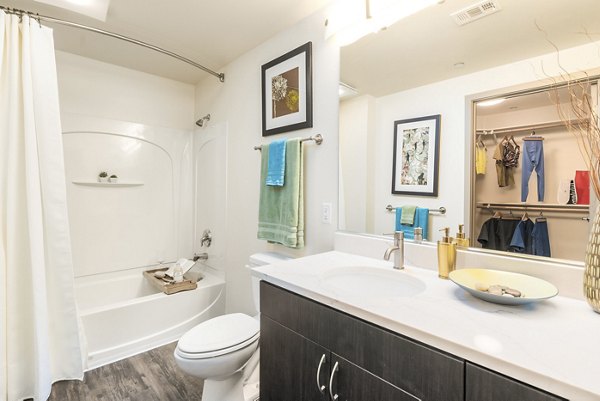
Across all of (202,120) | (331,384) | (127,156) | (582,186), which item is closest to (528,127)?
(582,186)

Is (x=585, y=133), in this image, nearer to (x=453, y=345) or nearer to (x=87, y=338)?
(x=453, y=345)

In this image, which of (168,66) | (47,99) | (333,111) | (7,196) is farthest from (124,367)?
(168,66)

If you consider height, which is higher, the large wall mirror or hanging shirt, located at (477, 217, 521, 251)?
the large wall mirror

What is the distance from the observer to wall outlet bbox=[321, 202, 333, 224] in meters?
1.65

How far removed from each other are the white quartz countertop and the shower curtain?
4.75 feet

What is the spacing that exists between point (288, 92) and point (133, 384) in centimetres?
206

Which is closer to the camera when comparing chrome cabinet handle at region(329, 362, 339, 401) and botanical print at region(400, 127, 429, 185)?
chrome cabinet handle at region(329, 362, 339, 401)

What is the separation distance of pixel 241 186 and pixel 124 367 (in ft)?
4.83

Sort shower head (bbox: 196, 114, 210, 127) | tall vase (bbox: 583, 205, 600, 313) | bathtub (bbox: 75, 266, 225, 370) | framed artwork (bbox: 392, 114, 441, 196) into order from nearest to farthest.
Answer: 1. tall vase (bbox: 583, 205, 600, 313)
2. framed artwork (bbox: 392, 114, 441, 196)
3. bathtub (bbox: 75, 266, 225, 370)
4. shower head (bbox: 196, 114, 210, 127)

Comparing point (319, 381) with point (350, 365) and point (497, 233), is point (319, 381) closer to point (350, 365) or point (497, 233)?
point (350, 365)

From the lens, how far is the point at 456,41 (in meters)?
1.18

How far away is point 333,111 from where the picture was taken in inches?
62.8

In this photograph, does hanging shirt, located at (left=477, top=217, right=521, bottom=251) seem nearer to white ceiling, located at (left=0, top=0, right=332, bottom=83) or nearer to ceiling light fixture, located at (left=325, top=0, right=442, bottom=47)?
ceiling light fixture, located at (left=325, top=0, right=442, bottom=47)

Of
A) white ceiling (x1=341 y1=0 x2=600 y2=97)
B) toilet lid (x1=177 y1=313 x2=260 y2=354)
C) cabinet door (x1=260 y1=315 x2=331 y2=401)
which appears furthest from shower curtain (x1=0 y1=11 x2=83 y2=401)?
white ceiling (x1=341 y1=0 x2=600 y2=97)
